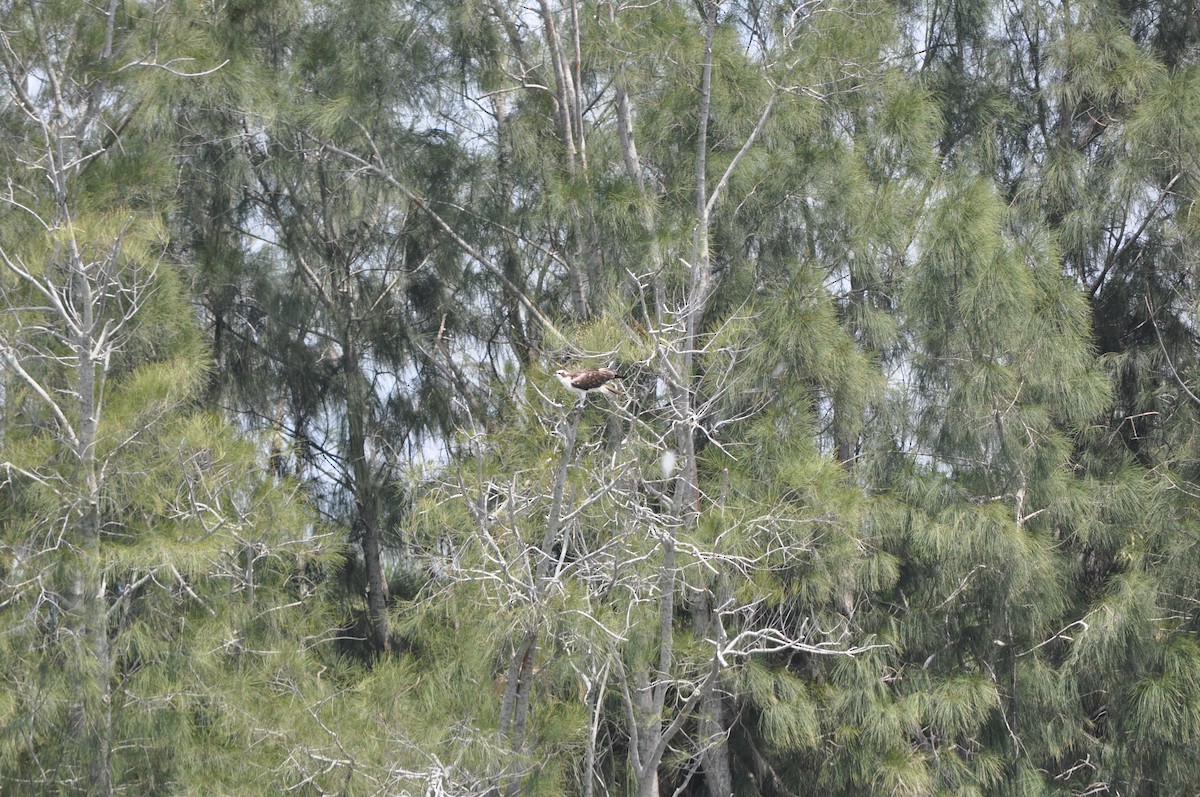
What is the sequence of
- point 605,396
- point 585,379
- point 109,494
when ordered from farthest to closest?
point 109,494 < point 605,396 < point 585,379

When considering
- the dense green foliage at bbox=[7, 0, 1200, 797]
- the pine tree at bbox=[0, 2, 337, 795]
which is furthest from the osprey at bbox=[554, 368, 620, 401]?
the pine tree at bbox=[0, 2, 337, 795]

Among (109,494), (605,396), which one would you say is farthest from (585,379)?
(109,494)

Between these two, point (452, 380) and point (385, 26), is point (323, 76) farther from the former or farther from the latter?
point (452, 380)

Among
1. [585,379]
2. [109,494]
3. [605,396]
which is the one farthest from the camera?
[109,494]

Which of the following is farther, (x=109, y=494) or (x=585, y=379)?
(x=109, y=494)

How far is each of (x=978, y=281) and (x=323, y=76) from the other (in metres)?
3.05

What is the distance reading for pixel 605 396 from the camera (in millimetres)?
4547

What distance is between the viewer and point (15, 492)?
5527 millimetres

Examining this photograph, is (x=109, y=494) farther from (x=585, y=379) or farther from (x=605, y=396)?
(x=585, y=379)

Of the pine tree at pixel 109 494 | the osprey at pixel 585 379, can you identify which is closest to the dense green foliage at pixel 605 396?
the pine tree at pixel 109 494

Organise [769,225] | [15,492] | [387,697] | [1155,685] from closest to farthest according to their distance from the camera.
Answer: [387,697]
[15,492]
[1155,685]
[769,225]

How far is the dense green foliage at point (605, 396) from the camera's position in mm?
5035

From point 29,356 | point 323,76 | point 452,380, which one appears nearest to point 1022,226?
point 452,380

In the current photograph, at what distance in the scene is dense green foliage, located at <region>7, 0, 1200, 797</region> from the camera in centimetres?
504
